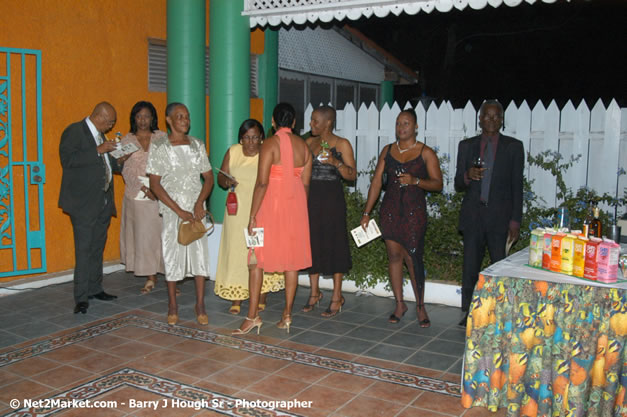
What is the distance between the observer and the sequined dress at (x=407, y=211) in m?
5.46

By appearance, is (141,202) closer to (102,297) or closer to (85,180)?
(85,180)

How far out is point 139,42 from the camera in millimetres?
8023

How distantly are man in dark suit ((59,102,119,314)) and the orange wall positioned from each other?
1.28 m

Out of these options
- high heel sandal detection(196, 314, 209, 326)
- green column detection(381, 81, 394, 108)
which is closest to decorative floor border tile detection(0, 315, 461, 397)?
high heel sandal detection(196, 314, 209, 326)

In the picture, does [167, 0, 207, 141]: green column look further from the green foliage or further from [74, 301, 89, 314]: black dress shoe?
[74, 301, 89, 314]: black dress shoe

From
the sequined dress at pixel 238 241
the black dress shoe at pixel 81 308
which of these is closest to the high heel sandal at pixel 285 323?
the sequined dress at pixel 238 241

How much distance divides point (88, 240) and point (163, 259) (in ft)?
3.41

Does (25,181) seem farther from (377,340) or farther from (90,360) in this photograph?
(377,340)

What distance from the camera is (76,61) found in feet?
23.8

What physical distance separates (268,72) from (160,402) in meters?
7.06

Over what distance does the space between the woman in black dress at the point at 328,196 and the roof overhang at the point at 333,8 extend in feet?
5.39

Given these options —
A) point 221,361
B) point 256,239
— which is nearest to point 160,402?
point 221,361

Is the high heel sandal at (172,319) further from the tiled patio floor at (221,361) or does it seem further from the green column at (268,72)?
the green column at (268,72)

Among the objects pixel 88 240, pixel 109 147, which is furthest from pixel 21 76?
pixel 88 240
